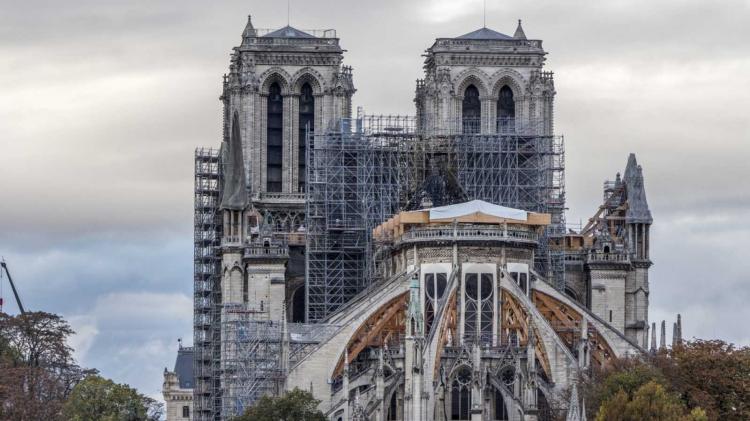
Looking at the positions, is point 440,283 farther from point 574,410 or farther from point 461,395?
point 574,410

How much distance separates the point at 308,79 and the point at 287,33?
126 inches

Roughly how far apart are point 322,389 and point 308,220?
15.0 m

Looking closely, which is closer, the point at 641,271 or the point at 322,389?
the point at 322,389

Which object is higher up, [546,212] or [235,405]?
[546,212]

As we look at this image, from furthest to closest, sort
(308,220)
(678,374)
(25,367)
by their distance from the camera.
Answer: (308,220) → (25,367) → (678,374)

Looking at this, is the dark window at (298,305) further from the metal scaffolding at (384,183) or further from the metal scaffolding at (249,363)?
the metal scaffolding at (249,363)

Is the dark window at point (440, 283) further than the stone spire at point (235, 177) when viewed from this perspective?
No

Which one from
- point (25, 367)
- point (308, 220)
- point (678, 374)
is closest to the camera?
point (678, 374)

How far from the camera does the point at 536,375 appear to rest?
476 feet

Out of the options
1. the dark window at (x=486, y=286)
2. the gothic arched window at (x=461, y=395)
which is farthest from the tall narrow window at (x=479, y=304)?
the gothic arched window at (x=461, y=395)

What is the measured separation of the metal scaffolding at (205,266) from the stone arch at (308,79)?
610 cm

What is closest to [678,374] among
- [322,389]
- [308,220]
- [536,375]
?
[536,375]

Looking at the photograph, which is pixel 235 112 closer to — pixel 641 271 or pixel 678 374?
pixel 641 271

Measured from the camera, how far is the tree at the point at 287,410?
138000mm
